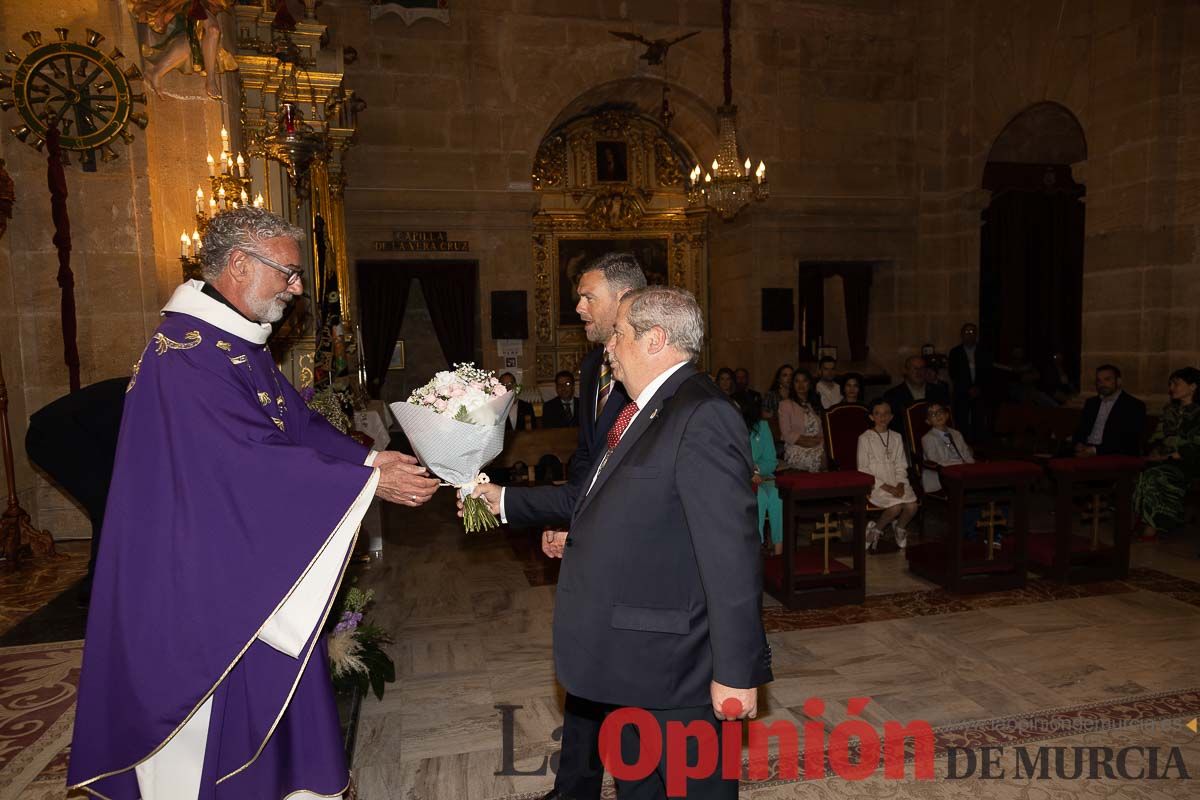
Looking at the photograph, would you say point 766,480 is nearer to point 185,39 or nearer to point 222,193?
point 222,193

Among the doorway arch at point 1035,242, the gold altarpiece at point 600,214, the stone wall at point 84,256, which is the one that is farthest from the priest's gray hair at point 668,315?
the gold altarpiece at point 600,214

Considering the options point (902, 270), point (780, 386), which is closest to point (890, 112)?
point (902, 270)

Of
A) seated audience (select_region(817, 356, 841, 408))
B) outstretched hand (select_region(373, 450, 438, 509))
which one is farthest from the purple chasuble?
seated audience (select_region(817, 356, 841, 408))

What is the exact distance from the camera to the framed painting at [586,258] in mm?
14594

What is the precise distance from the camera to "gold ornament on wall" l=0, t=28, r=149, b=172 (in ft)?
20.8

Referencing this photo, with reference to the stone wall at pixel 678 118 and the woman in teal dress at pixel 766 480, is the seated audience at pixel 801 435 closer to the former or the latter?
the woman in teal dress at pixel 766 480

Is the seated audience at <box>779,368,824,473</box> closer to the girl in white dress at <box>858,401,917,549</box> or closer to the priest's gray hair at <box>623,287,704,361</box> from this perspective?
the girl in white dress at <box>858,401,917,549</box>

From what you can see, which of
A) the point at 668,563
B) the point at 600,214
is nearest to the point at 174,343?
the point at 668,563

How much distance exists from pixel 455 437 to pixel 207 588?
2.81 feet

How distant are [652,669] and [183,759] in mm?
1503

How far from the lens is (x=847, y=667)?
14.3 feet

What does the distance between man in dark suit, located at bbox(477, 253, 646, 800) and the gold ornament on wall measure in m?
5.47

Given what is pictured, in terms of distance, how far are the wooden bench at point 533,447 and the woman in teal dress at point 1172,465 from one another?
521cm

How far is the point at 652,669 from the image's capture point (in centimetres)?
203
